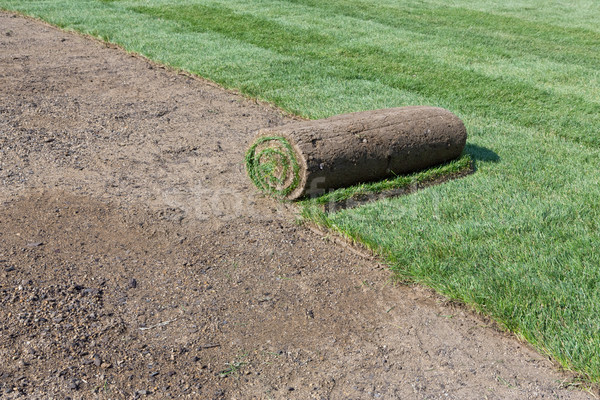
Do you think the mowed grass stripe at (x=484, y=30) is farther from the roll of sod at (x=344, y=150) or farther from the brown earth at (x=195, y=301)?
the brown earth at (x=195, y=301)

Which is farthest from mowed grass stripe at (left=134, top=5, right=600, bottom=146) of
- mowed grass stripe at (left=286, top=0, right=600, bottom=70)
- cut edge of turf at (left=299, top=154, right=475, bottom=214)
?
cut edge of turf at (left=299, top=154, right=475, bottom=214)

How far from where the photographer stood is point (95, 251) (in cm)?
416

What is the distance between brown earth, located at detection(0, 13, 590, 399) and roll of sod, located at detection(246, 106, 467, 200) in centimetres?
26

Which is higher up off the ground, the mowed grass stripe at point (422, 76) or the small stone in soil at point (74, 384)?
the mowed grass stripe at point (422, 76)

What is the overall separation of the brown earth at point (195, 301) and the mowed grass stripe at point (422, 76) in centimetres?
313

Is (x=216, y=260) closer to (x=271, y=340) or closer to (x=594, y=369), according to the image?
(x=271, y=340)

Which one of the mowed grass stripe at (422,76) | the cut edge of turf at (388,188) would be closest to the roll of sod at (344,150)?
the cut edge of turf at (388,188)

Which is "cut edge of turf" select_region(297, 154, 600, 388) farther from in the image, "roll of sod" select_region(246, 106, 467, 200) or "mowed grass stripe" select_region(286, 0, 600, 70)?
"mowed grass stripe" select_region(286, 0, 600, 70)

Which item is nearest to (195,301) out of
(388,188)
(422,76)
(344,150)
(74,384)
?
(74,384)

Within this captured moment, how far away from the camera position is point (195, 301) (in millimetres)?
3711

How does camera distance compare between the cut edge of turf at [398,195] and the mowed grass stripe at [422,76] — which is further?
the mowed grass stripe at [422,76]

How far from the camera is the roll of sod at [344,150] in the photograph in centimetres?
475

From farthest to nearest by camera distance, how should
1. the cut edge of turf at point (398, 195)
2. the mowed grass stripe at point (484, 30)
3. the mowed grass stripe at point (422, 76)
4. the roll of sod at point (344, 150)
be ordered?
the mowed grass stripe at point (484, 30) < the mowed grass stripe at point (422, 76) < the roll of sod at point (344, 150) < the cut edge of turf at point (398, 195)

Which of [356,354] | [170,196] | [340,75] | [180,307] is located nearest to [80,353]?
[180,307]
